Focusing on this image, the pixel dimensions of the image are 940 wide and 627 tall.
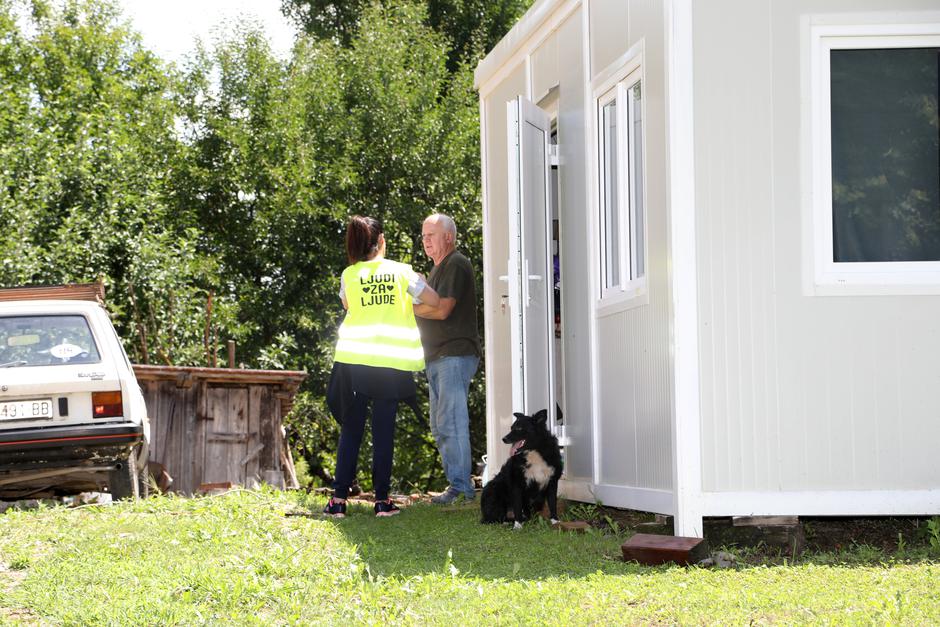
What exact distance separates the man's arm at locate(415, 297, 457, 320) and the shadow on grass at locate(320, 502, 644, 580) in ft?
4.72

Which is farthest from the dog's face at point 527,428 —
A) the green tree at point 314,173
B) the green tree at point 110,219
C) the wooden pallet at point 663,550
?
the green tree at point 314,173

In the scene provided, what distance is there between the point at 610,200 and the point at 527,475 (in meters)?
1.84

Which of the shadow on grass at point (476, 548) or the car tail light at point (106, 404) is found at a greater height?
the car tail light at point (106, 404)

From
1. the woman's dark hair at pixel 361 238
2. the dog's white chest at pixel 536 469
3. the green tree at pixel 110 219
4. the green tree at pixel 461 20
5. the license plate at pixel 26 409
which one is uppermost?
the green tree at pixel 461 20

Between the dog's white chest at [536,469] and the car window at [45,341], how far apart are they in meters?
3.64

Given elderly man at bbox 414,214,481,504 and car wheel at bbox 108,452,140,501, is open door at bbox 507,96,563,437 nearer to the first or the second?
elderly man at bbox 414,214,481,504

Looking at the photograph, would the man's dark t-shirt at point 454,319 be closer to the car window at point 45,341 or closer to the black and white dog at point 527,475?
the black and white dog at point 527,475

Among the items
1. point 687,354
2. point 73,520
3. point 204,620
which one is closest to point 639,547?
point 687,354

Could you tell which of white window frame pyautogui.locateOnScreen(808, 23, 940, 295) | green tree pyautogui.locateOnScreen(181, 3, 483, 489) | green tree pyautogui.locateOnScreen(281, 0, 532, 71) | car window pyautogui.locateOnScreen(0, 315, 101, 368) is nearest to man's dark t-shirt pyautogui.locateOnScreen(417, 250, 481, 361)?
car window pyautogui.locateOnScreen(0, 315, 101, 368)

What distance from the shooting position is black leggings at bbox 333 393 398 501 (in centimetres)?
816

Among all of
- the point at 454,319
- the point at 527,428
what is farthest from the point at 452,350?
the point at 527,428

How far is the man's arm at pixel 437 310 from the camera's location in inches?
345

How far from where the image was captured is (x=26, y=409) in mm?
8914

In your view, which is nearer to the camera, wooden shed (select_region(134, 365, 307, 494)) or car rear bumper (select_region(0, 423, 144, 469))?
car rear bumper (select_region(0, 423, 144, 469))
